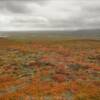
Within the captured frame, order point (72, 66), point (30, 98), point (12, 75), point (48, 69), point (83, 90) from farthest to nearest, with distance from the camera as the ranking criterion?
point (72, 66) → point (48, 69) → point (12, 75) → point (83, 90) → point (30, 98)

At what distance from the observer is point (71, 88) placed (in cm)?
2077

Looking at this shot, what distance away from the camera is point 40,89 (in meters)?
20.6

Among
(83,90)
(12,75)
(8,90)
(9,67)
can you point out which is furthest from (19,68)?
(83,90)

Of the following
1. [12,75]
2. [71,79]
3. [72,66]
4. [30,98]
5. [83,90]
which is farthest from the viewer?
[72,66]

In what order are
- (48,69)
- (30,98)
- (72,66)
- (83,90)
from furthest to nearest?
(72,66) < (48,69) < (83,90) < (30,98)

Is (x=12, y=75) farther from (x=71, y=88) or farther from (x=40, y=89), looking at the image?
(x=71, y=88)

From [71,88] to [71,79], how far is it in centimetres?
475

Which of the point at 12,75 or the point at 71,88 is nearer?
the point at 71,88

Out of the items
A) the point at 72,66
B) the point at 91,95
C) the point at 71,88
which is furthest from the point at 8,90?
the point at 72,66

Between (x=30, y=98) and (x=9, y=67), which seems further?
(x=9, y=67)

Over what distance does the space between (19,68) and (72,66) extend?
326 inches

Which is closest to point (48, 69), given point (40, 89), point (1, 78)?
point (1, 78)

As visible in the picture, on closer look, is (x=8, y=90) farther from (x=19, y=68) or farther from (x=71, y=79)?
(x=19, y=68)

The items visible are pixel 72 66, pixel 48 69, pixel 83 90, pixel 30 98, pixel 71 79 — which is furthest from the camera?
pixel 72 66
